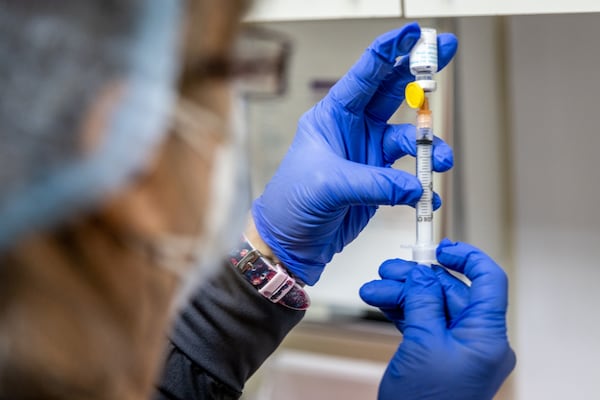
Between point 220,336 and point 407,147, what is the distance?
411 millimetres

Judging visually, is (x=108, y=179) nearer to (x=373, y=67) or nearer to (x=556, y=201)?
(x=373, y=67)

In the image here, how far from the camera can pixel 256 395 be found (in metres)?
1.53

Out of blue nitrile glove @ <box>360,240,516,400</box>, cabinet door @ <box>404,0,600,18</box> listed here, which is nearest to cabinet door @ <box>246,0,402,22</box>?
cabinet door @ <box>404,0,600,18</box>

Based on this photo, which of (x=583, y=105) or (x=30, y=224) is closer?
(x=30, y=224)

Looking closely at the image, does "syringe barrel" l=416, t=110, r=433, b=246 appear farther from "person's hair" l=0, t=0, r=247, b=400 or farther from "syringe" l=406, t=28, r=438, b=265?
"person's hair" l=0, t=0, r=247, b=400

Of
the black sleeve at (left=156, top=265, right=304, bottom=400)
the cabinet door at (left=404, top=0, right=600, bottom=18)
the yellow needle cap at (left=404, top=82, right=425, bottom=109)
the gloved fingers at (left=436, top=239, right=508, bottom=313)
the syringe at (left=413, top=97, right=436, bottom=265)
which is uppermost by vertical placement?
the cabinet door at (left=404, top=0, right=600, bottom=18)

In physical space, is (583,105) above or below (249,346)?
above

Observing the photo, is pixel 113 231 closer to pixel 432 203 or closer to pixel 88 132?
pixel 88 132

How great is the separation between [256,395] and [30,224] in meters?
1.28

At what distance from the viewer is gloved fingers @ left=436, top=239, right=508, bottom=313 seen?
2.58 ft

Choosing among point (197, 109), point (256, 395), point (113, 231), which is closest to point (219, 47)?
point (197, 109)

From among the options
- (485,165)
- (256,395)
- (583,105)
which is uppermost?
(583,105)

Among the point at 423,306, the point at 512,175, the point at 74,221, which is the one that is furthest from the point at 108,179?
the point at 512,175

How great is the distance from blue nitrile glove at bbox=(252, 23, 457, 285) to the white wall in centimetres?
48
